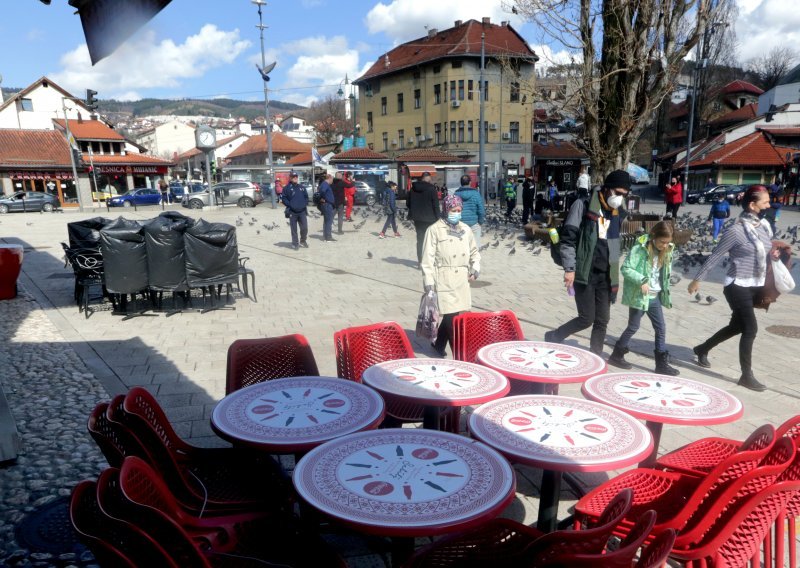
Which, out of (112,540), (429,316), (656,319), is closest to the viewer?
(112,540)

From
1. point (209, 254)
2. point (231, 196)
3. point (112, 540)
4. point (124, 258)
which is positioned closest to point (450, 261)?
point (209, 254)

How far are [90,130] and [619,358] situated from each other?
55.3 metres

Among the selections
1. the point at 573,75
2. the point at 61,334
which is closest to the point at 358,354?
the point at 61,334

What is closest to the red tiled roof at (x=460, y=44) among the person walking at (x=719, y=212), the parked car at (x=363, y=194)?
the parked car at (x=363, y=194)

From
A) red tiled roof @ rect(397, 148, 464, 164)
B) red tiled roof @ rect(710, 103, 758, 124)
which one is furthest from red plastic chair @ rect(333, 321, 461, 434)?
red tiled roof @ rect(710, 103, 758, 124)

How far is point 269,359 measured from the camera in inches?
158

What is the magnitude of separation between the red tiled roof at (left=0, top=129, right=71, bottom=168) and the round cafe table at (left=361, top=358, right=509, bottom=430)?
47.5m

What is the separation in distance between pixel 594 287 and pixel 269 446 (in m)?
3.74

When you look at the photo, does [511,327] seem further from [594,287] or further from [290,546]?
[290,546]

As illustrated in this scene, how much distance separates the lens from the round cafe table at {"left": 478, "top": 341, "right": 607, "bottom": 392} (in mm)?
3600

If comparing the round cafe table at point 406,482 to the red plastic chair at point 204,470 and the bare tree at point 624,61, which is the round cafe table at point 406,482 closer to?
the red plastic chair at point 204,470

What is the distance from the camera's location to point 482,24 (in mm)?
47594

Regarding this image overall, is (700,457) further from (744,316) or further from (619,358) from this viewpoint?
(619,358)

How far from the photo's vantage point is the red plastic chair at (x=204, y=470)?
2.67 m
